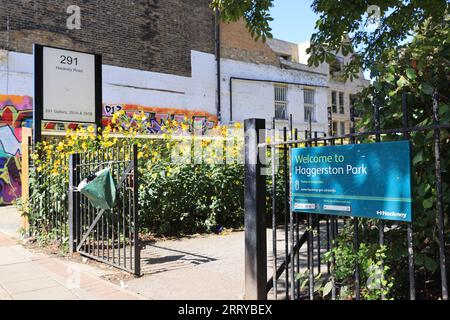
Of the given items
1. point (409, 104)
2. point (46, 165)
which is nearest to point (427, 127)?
point (409, 104)

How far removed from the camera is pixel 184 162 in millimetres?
8727

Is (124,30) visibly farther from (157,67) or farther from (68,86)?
(68,86)

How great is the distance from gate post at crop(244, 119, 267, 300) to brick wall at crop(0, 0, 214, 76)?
1337 centimetres

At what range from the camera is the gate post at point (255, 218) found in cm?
420

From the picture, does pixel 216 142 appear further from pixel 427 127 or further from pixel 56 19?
pixel 56 19

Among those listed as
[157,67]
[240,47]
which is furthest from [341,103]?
[157,67]

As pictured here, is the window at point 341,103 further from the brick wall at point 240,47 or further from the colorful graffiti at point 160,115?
the colorful graffiti at point 160,115

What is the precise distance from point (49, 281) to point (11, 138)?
35.8 feet

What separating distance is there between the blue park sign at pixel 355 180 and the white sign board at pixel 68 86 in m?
6.35

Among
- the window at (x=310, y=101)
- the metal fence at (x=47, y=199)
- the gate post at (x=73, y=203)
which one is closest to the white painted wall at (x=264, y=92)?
the window at (x=310, y=101)

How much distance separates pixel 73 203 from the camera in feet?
23.7

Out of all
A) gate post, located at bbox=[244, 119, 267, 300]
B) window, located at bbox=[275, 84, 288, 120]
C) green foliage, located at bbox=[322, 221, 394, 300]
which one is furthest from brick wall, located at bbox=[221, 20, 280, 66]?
green foliage, located at bbox=[322, 221, 394, 300]

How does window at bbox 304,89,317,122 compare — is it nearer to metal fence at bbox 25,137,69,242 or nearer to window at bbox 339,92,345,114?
window at bbox 339,92,345,114
